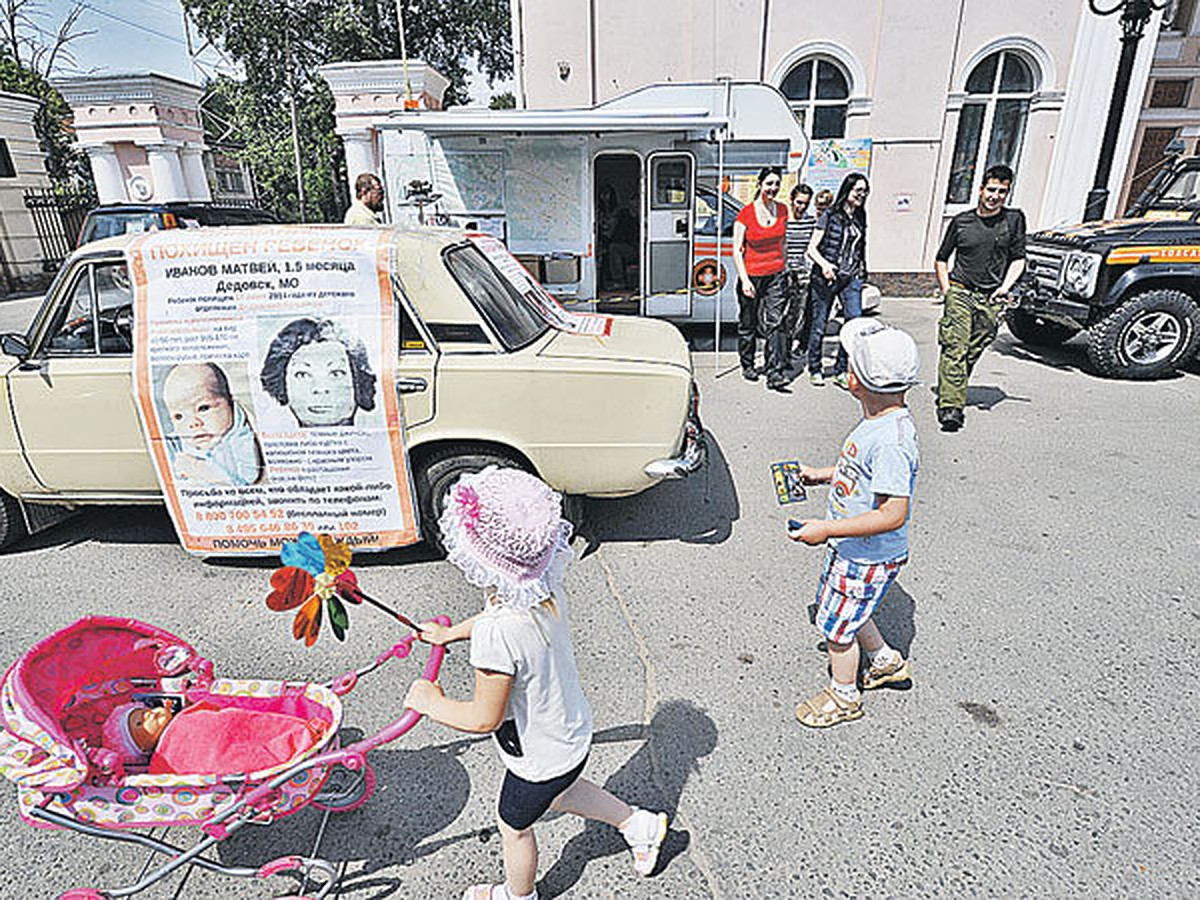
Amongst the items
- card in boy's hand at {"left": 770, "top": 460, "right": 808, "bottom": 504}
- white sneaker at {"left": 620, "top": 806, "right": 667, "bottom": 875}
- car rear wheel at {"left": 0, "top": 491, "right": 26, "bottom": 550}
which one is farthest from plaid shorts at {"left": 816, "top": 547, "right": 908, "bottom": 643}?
car rear wheel at {"left": 0, "top": 491, "right": 26, "bottom": 550}

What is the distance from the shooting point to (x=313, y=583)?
1.90m

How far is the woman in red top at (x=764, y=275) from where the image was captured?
659cm

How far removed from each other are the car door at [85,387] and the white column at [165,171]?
13391 mm

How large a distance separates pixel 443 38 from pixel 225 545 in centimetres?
2493

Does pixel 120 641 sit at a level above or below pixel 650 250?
below

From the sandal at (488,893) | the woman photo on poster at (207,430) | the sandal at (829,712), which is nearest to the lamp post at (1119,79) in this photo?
the sandal at (829,712)

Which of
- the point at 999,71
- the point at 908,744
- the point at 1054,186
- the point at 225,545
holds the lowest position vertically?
the point at 908,744

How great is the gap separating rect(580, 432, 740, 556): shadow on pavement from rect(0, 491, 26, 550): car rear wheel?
10.5ft

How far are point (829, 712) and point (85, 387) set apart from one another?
12.3 feet

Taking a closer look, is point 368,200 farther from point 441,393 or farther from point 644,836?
point 644,836

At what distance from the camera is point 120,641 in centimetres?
236

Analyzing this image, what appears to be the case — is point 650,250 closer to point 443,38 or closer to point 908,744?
point 908,744

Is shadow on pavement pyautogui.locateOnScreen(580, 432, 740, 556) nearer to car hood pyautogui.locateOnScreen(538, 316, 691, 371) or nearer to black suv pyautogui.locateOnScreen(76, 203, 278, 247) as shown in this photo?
car hood pyautogui.locateOnScreen(538, 316, 691, 371)

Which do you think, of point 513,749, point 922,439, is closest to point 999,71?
point 922,439
